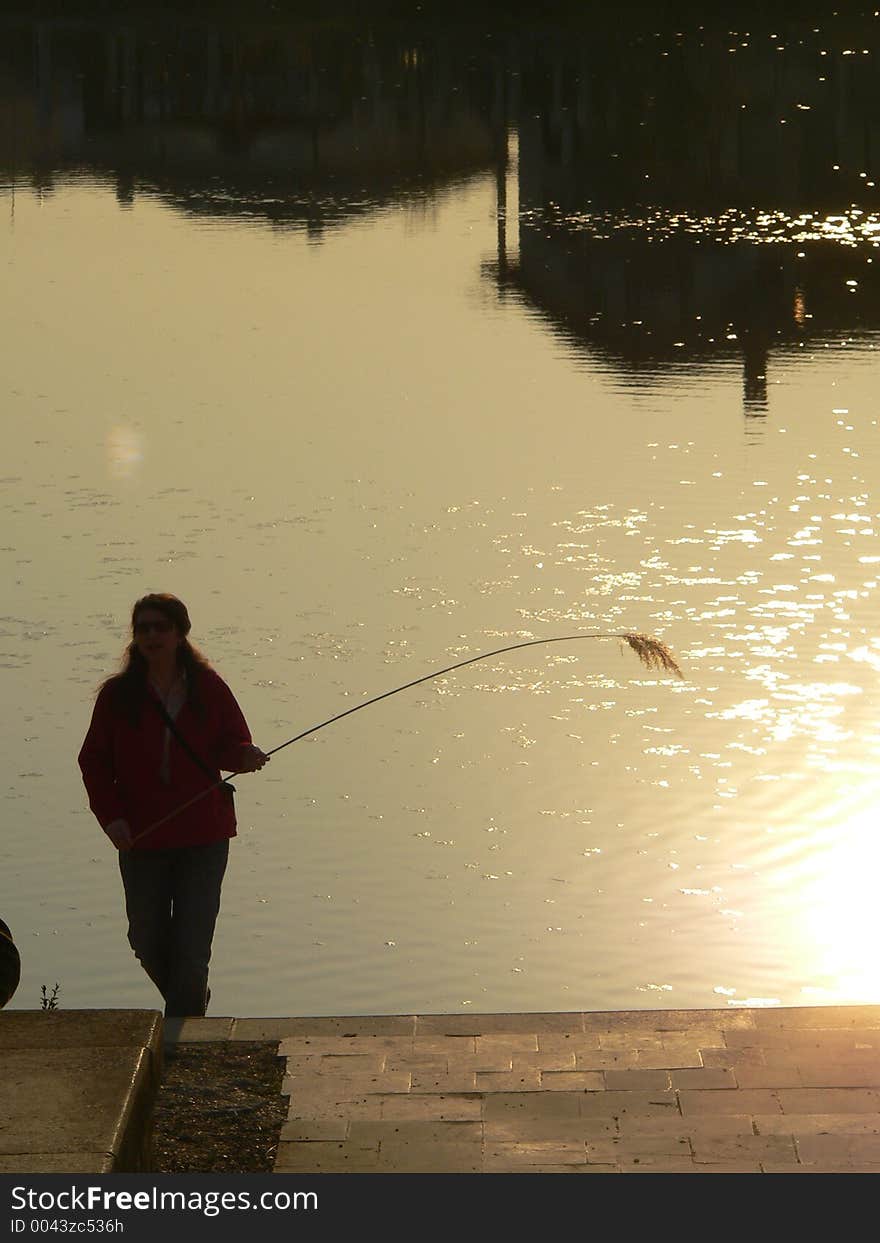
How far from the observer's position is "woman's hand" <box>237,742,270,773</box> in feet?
26.7

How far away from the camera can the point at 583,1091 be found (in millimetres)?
7348

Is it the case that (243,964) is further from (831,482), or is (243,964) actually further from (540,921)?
(831,482)

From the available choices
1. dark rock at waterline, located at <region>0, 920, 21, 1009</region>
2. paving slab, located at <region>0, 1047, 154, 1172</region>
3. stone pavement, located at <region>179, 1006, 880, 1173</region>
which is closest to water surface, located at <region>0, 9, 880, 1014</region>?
stone pavement, located at <region>179, 1006, 880, 1173</region>

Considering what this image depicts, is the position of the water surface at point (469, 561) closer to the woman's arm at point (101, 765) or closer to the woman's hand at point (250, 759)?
the woman's arm at point (101, 765)

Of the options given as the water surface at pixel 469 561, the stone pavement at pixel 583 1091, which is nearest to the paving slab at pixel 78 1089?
the stone pavement at pixel 583 1091

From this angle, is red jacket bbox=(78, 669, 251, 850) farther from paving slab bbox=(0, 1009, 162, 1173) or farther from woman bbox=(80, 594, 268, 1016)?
paving slab bbox=(0, 1009, 162, 1173)

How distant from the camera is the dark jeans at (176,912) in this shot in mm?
8352

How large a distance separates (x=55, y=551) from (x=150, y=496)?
2038 millimetres

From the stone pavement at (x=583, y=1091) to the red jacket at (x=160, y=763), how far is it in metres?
0.69

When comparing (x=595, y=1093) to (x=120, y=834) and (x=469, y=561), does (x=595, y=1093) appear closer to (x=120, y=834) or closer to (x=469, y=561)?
(x=120, y=834)

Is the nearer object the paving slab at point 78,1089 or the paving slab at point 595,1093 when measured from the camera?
the paving slab at point 78,1089

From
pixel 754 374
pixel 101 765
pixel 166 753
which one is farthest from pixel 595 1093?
pixel 754 374

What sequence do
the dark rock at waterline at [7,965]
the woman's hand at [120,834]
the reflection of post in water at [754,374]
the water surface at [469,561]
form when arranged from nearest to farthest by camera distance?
the dark rock at waterline at [7,965] → the woman's hand at [120,834] → the water surface at [469,561] → the reflection of post in water at [754,374]

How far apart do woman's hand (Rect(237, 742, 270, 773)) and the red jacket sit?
0.02 m
